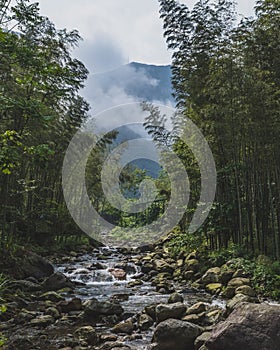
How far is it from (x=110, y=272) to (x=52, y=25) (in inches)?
304

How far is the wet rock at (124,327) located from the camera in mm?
5359

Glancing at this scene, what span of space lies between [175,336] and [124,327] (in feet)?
3.74

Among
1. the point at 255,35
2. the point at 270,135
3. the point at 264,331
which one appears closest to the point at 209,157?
the point at 270,135

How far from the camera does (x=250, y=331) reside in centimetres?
382

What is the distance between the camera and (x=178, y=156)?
40.8ft

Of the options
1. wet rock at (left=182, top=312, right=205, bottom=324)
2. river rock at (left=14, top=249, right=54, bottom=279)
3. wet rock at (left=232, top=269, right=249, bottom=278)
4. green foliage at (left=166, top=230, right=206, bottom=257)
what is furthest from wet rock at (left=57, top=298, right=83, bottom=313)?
green foliage at (left=166, top=230, right=206, bottom=257)

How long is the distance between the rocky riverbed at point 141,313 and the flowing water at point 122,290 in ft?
0.07

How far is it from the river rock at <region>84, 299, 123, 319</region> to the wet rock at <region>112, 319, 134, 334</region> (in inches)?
25.6

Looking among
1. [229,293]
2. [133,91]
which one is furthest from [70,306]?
[133,91]

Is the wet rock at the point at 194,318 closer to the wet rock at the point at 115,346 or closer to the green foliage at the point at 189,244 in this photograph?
the wet rock at the point at 115,346

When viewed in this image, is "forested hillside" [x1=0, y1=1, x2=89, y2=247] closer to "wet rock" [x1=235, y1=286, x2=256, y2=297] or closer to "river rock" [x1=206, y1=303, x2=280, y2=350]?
"river rock" [x1=206, y1=303, x2=280, y2=350]

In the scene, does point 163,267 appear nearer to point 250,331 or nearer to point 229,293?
point 229,293

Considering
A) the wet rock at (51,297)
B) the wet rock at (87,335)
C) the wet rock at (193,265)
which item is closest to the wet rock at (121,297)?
the wet rock at (51,297)

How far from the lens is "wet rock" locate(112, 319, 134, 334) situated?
5359 mm
